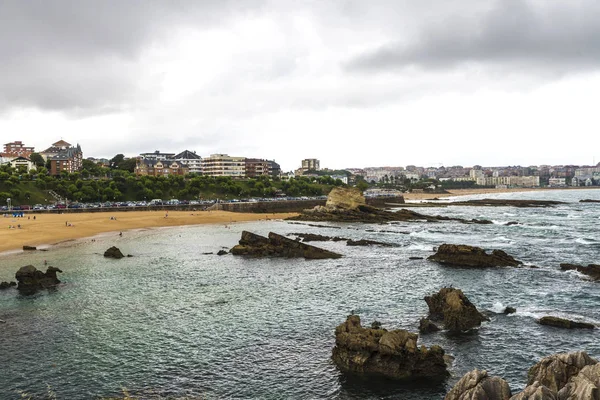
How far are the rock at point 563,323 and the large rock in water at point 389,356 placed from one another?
A: 39.1 feet

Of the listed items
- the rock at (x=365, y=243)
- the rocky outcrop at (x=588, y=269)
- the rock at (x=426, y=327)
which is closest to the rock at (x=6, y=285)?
the rock at (x=426, y=327)

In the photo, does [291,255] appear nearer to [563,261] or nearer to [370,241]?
[370,241]

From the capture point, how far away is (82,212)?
11588cm

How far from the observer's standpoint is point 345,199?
12538 cm

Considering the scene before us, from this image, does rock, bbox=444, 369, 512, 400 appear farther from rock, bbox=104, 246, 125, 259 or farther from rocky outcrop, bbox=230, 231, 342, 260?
rock, bbox=104, 246, 125, 259

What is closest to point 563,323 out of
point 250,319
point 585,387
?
point 250,319

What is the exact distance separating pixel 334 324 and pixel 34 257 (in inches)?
1761

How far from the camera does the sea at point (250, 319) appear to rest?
2377 cm

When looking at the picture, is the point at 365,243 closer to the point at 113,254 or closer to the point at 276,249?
the point at 276,249

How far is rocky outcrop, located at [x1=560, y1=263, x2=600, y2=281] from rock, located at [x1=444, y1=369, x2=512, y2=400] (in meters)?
38.5

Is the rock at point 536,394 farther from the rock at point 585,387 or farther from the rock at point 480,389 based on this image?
the rock at point 480,389

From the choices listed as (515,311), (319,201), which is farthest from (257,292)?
(319,201)

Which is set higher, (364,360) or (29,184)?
(29,184)

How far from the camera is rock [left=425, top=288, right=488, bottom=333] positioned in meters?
30.7
